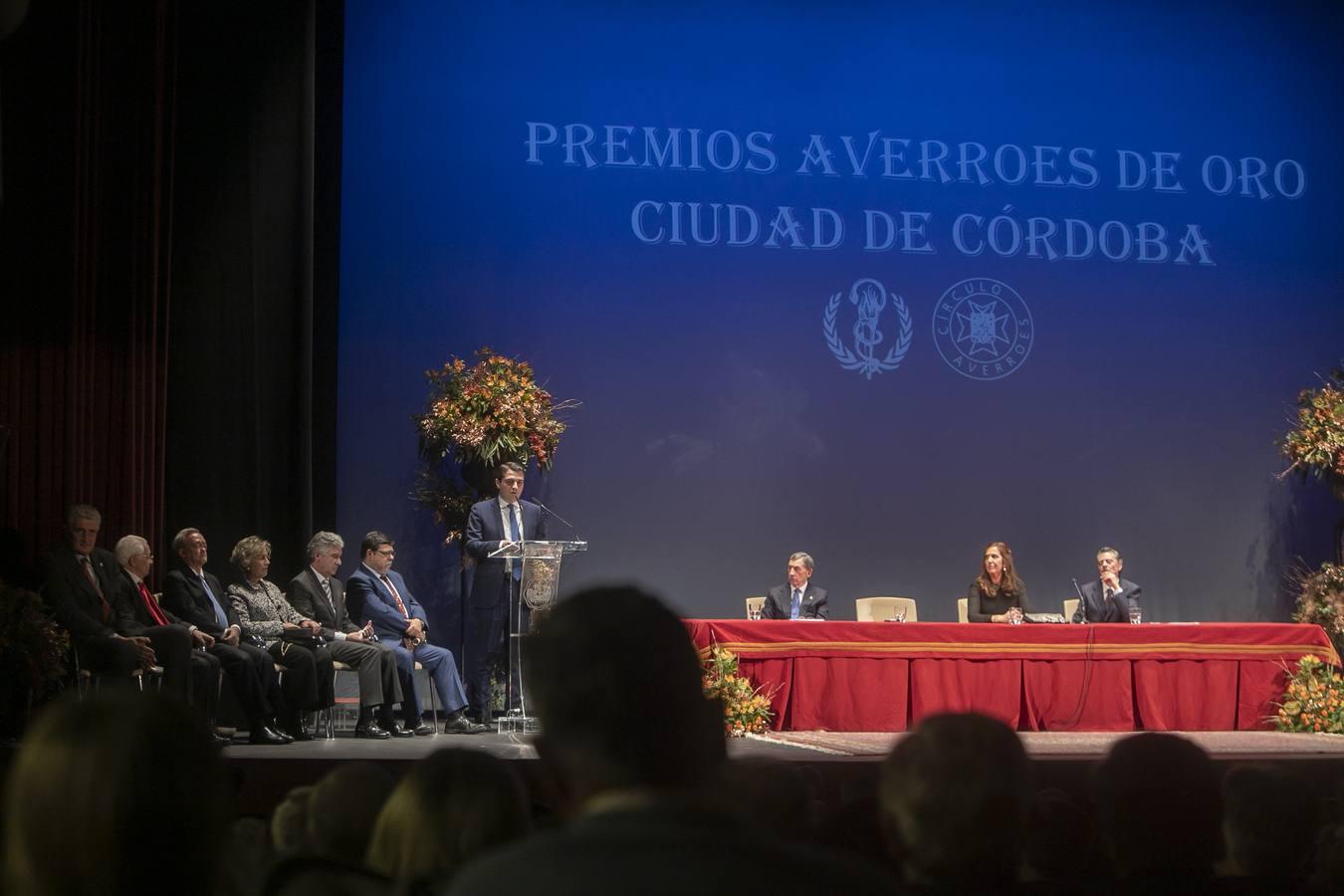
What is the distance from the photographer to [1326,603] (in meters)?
8.52

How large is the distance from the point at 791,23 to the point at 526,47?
5.98 feet

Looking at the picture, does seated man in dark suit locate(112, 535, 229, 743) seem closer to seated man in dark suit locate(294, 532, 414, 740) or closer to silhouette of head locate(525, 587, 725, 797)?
seated man in dark suit locate(294, 532, 414, 740)

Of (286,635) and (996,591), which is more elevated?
(996,591)

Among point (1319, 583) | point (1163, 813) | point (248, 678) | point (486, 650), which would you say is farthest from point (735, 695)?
point (1163, 813)

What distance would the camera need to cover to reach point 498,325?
9.13 m

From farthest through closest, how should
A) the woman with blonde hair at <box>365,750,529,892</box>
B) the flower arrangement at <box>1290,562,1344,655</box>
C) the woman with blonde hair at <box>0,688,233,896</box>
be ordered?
the flower arrangement at <box>1290,562,1344,655</box> < the woman with blonde hair at <box>365,750,529,892</box> < the woman with blonde hair at <box>0,688,233,896</box>

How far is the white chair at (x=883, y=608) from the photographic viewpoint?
8.69 m

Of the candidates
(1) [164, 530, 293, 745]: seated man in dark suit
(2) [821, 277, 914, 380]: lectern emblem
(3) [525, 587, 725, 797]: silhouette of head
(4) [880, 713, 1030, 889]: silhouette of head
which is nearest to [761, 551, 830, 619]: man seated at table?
(2) [821, 277, 914, 380]: lectern emblem

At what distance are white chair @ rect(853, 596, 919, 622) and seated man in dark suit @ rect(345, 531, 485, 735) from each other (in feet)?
8.52

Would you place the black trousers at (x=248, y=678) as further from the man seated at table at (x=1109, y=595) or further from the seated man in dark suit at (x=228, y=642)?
the man seated at table at (x=1109, y=595)

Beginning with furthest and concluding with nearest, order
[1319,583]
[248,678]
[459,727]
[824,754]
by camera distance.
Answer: [1319,583]
[459,727]
[248,678]
[824,754]

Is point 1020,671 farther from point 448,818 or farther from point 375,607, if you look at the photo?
point 448,818

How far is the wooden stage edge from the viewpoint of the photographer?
4.41 metres

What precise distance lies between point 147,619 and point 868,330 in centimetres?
515
